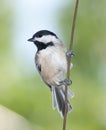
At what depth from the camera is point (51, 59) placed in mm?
1353

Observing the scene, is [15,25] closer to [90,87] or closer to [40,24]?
[40,24]

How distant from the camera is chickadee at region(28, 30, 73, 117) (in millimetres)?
1300

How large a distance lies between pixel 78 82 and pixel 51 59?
50cm

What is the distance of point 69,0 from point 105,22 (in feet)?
0.75

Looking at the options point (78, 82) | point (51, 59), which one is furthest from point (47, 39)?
point (78, 82)

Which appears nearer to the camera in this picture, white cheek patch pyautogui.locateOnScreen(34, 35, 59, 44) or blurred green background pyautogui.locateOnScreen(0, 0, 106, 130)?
white cheek patch pyautogui.locateOnScreen(34, 35, 59, 44)

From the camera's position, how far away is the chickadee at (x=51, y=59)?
1300 millimetres

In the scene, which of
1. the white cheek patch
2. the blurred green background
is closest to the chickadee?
the white cheek patch

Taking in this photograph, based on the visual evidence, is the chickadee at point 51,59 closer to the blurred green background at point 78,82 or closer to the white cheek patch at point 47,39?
the white cheek patch at point 47,39

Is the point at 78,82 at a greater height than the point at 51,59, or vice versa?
the point at 51,59

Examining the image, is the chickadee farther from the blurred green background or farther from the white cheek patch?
the blurred green background

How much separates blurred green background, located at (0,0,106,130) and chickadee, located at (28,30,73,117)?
1.31 ft

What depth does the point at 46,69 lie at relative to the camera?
1374 millimetres

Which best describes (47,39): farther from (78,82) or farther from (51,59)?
(78,82)
